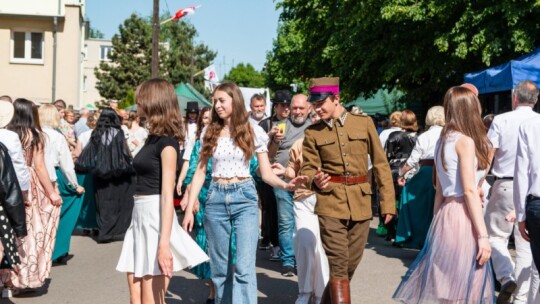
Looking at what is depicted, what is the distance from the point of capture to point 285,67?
3812cm

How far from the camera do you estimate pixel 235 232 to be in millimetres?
6270

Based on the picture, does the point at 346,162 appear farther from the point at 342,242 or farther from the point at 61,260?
the point at 61,260

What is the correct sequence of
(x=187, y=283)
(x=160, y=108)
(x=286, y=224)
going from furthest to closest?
(x=286, y=224) → (x=187, y=283) → (x=160, y=108)

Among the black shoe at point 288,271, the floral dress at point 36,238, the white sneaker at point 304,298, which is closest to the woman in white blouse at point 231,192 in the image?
the white sneaker at point 304,298

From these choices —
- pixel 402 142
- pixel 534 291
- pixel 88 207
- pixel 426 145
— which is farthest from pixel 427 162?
pixel 88 207

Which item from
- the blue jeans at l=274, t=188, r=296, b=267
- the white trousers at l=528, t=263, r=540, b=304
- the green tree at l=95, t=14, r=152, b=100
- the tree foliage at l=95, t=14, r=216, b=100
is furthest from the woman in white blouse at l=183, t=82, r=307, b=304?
the green tree at l=95, t=14, r=152, b=100

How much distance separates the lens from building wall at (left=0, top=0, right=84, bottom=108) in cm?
4331

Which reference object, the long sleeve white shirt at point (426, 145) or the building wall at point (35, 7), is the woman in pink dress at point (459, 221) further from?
the building wall at point (35, 7)

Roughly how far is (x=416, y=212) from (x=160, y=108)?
5.78 meters

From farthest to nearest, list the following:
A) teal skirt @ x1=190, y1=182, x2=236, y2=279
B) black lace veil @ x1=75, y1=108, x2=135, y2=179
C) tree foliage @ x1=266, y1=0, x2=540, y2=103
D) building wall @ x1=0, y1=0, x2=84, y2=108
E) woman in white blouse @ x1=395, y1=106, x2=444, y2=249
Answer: building wall @ x1=0, y1=0, x2=84, y2=108, tree foliage @ x1=266, y1=0, x2=540, y2=103, black lace veil @ x1=75, y1=108, x2=135, y2=179, woman in white blouse @ x1=395, y1=106, x2=444, y2=249, teal skirt @ x1=190, y1=182, x2=236, y2=279

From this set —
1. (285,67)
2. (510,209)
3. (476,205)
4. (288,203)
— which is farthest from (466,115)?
(285,67)

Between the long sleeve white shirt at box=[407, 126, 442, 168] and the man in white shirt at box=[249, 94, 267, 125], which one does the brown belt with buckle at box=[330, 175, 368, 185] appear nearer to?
the long sleeve white shirt at box=[407, 126, 442, 168]

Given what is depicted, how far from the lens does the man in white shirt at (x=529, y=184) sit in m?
5.13

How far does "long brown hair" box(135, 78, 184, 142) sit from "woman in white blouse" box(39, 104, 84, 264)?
→ 4399 mm
